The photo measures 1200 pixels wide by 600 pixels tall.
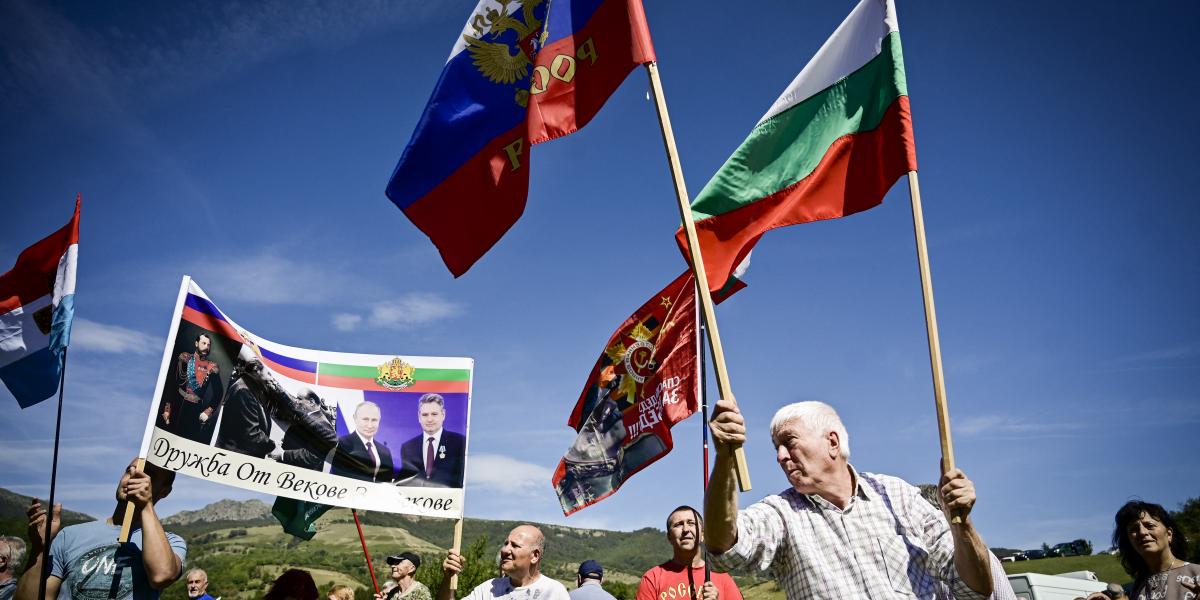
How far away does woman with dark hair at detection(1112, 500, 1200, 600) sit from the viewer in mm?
5055

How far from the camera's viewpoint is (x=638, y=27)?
485 cm

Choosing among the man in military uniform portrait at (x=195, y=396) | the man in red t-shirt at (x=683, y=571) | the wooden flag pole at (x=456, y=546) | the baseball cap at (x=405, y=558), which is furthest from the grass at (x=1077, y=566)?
the man in military uniform portrait at (x=195, y=396)

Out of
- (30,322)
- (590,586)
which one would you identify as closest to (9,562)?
(30,322)

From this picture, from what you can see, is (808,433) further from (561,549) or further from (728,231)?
(561,549)

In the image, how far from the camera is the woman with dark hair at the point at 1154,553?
5.06 metres

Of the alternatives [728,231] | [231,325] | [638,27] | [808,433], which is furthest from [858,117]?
[231,325]

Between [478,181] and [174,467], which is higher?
[478,181]

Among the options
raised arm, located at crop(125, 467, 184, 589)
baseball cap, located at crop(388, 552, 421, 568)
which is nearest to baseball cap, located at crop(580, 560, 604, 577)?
baseball cap, located at crop(388, 552, 421, 568)

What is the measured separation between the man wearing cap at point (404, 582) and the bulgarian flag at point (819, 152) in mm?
5520

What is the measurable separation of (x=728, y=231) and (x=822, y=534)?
2238 mm

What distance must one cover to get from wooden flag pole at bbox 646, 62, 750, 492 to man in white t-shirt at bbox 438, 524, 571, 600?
3.17 metres

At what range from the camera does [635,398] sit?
26.6 ft

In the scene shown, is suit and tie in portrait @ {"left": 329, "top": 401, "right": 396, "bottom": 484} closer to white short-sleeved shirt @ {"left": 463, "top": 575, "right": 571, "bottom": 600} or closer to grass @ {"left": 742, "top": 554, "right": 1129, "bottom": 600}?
white short-sleeved shirt @ {"left": 463, "top": 575, "right": 571, "bottom": 600}

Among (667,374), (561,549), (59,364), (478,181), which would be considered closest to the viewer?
(478,181)
